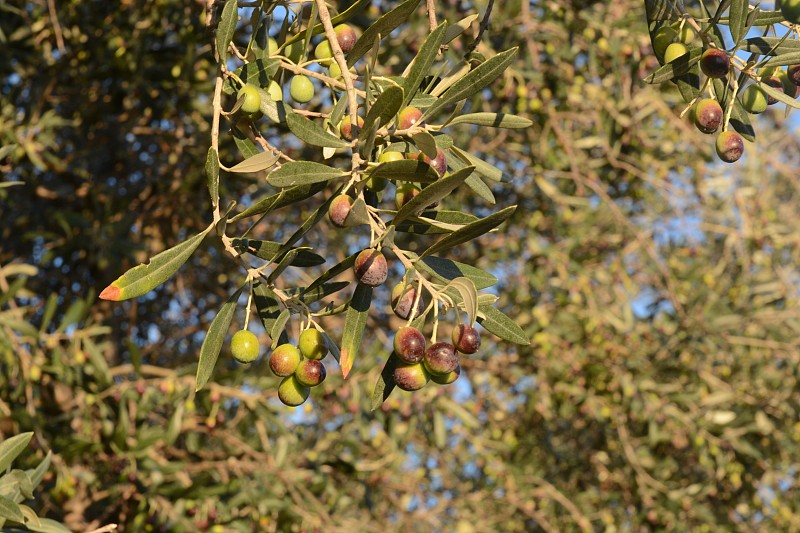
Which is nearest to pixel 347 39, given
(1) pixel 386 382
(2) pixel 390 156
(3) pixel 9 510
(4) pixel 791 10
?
(2) pixel 390 156

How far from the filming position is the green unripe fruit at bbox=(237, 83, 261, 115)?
1263mm

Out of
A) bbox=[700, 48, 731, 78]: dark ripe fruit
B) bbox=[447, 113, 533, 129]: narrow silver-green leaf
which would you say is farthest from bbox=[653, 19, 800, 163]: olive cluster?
bbox=[447, 113, 533, 129]: narrow silver-green leaf

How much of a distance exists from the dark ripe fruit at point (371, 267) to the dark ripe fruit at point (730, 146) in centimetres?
51

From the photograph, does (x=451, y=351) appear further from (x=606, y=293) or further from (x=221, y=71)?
(x=606, y=293)

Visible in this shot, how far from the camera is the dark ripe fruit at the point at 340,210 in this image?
3.48 ft

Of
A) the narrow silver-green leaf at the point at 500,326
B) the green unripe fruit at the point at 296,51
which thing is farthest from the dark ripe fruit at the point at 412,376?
the green unripe fruit at the point at 296,51

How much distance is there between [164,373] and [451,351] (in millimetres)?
2182

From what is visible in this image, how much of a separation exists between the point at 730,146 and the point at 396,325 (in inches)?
107

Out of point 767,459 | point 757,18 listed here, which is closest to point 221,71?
point 757,18

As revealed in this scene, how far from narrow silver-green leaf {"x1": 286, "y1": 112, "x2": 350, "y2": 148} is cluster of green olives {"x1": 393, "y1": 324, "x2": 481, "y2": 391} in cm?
26

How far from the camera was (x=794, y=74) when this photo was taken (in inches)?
48.0

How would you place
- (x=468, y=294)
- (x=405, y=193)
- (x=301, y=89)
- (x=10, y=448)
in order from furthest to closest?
(x=10, y=448)
(x=301, y=89)
(x=405, y=193)
(x=468, y=294)

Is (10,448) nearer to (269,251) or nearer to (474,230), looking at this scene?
(269,251)

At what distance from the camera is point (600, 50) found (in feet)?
11.4
